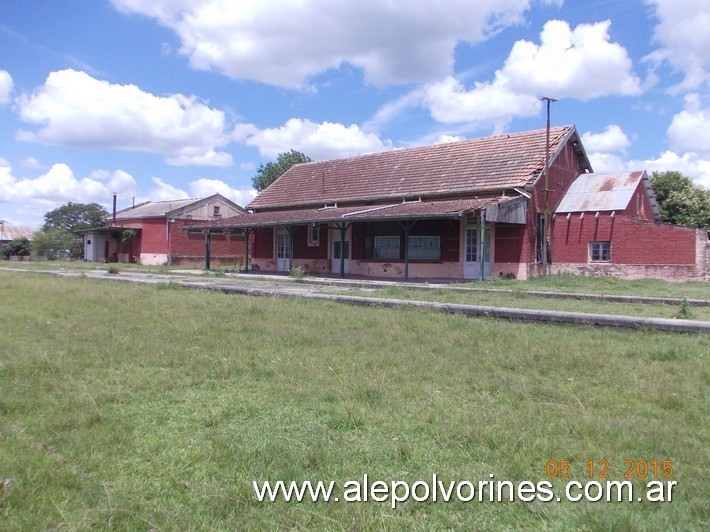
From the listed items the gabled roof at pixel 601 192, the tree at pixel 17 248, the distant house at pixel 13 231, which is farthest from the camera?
the distant house at pixel 13 231

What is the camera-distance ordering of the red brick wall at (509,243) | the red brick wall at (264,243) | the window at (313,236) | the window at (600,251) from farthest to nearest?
the red brick wall at (264,243), the window at (313,236), the window at (600,251), the red brick wall at (509,243)

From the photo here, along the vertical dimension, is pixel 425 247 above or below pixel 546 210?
below

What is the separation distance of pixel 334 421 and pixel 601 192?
2268 centimetres

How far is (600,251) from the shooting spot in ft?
73.6

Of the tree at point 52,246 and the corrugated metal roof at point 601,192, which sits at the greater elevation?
the corrugated metal roof at point 601,192

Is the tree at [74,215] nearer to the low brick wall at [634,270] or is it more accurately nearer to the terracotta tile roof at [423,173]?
the terracotta tile roof at [423,173]

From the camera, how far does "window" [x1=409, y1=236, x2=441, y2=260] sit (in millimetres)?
21938

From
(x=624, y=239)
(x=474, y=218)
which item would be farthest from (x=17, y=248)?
(x=624, y=239)

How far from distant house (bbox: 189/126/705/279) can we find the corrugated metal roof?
2.8 inches

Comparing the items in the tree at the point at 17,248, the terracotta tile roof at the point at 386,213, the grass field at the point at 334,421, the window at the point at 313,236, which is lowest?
the grass field at the point at 334,421

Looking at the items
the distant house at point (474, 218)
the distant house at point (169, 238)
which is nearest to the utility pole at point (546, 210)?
the distant house at point (474, 218)

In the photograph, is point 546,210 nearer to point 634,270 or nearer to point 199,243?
point 634,270

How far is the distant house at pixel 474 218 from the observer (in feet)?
67.8

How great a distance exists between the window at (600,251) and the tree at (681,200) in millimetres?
16361
